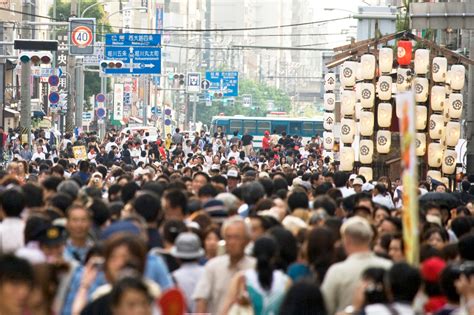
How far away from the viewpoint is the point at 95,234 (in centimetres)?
1278

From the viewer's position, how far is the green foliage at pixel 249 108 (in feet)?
471

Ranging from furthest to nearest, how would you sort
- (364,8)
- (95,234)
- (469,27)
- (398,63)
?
(364,8), (398,63), (469,27), (95,234)

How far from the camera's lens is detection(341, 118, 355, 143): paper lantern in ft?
111

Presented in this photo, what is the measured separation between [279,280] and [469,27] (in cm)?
1900

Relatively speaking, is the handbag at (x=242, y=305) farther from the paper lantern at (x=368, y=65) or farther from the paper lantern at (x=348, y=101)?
the paper lantern at (x=348, y=101)

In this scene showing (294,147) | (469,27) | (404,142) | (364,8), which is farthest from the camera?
(294,147)

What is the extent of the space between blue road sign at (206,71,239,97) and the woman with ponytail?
78072 millimetres

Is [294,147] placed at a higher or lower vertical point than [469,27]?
lower

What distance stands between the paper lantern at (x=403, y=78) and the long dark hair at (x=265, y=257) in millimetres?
21004

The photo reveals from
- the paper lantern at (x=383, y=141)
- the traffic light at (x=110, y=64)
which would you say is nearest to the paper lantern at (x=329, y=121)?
the traffic light at (x=110, y=64)

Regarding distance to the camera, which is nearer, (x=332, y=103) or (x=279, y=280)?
(x=279, y=280)

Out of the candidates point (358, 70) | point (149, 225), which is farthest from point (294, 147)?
point (149, 225)

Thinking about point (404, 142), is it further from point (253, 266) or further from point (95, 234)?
point (95, 234)

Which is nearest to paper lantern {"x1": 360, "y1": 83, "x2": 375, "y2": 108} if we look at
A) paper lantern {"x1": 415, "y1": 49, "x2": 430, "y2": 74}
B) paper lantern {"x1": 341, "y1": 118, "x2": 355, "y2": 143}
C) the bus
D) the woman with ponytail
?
paper lantern {"x1": 415, "y1": 49, "x2": 430, "y2": 74}
